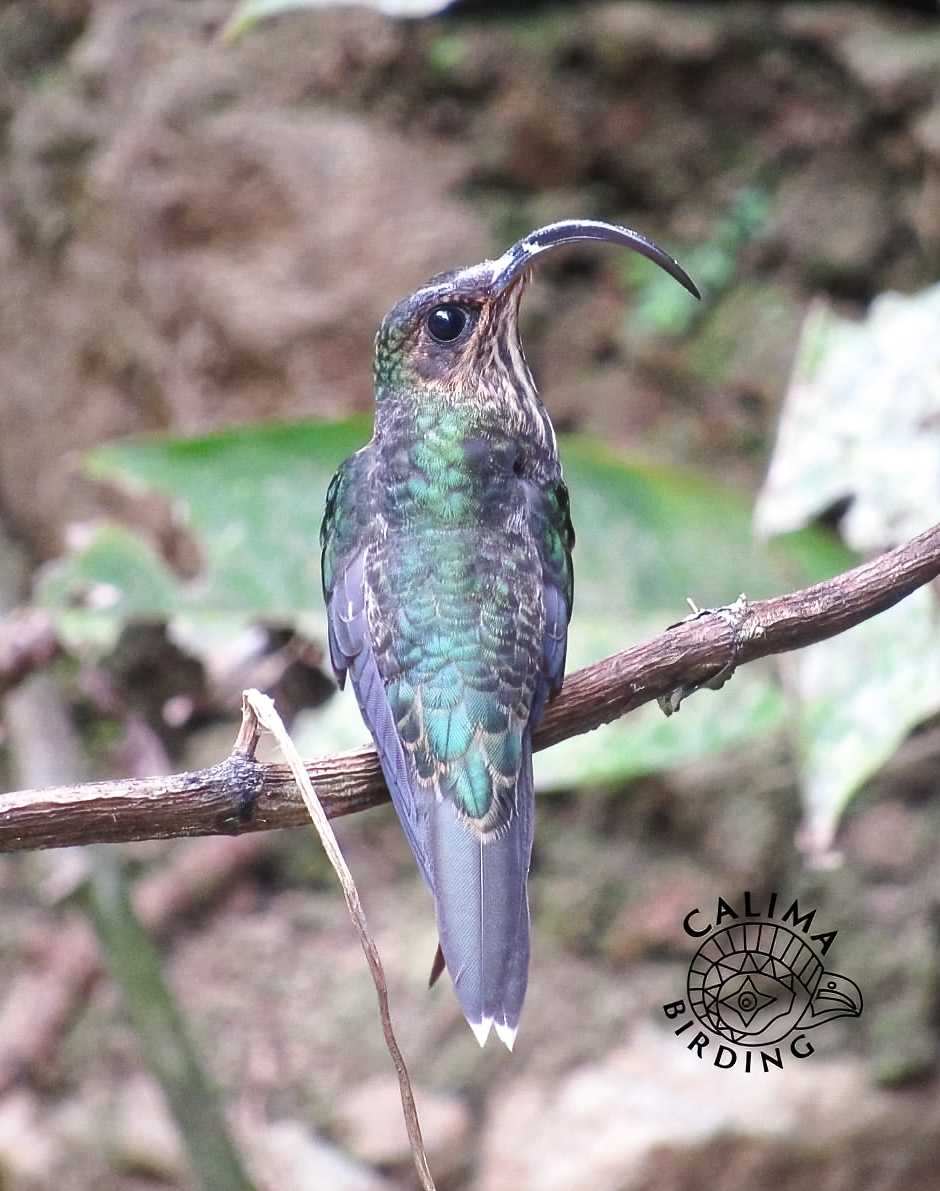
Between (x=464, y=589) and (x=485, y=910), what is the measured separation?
507 mm

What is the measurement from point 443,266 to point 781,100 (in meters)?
1.22

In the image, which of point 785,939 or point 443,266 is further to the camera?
point 443,266

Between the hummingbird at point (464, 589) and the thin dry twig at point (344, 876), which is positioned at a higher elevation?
the hummingbird at point (464, 589)

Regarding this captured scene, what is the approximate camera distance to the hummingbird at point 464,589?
1677 millimetres

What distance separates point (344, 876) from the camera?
56.8 inches

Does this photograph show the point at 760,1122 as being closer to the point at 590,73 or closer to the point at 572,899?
the point at 572,899

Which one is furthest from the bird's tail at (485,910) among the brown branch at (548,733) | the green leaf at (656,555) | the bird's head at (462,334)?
the green leaf at (656,555)

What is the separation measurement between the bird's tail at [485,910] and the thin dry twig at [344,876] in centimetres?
10

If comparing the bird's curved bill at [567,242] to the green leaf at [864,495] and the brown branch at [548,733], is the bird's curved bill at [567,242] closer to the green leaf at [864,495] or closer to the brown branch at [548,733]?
the brown branch at [548,733]

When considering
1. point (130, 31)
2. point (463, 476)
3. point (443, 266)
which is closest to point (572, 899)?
point (443, 266)

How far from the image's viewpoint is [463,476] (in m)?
2.04

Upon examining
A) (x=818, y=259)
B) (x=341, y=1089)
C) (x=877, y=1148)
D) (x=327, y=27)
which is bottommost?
(x=877, y=1148)

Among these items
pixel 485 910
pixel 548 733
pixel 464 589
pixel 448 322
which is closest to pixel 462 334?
pixel 448 322

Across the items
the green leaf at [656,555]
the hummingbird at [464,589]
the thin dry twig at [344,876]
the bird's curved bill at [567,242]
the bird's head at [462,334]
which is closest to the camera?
the thin dry twig at [344,876]
